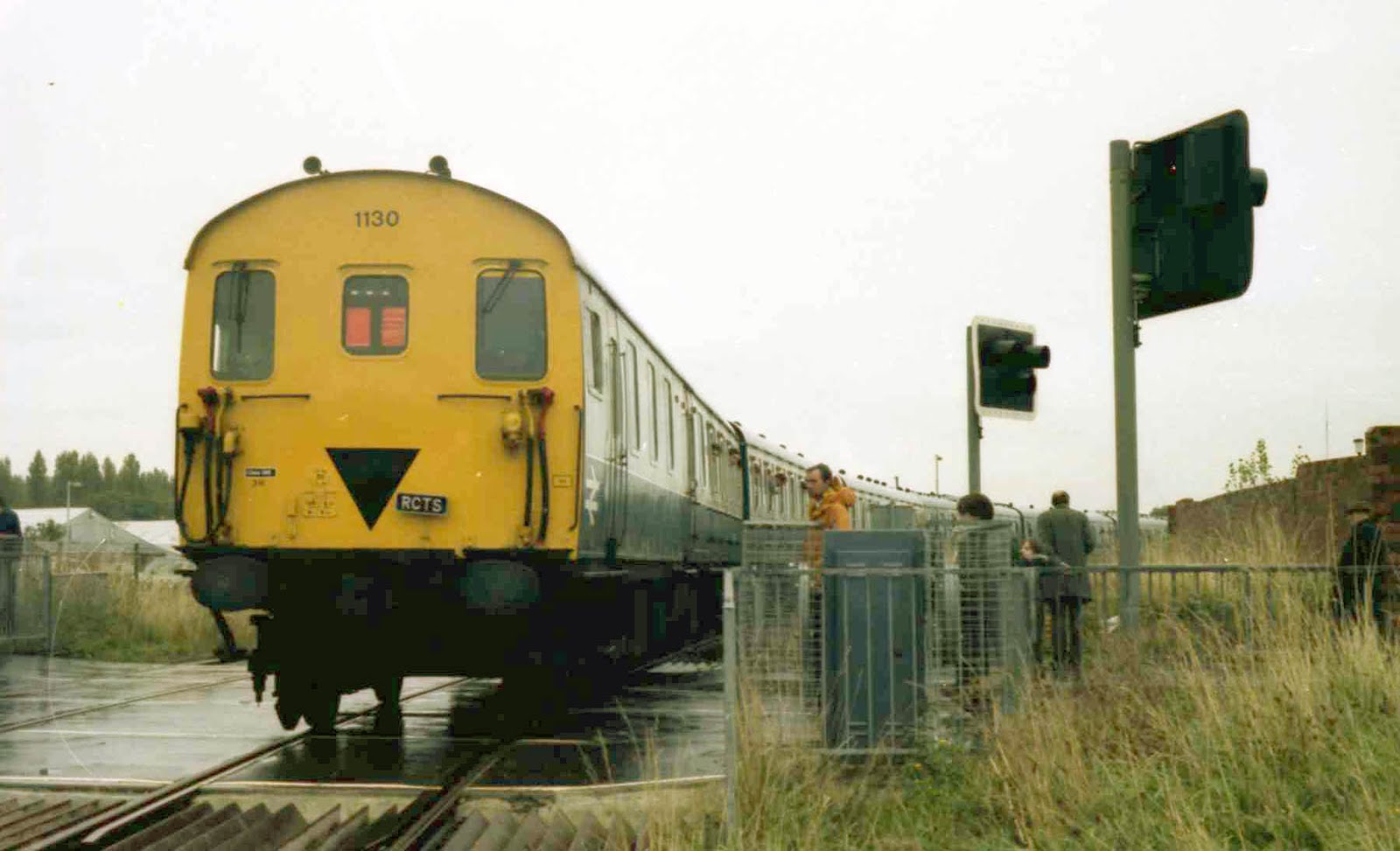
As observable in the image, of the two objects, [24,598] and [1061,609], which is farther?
[24,598]

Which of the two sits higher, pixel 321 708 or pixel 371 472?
pixel 371 472

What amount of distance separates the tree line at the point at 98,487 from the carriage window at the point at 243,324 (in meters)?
118

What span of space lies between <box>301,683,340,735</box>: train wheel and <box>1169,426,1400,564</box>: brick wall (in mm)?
7071

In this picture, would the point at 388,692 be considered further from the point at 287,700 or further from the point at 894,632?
the point at 894,632

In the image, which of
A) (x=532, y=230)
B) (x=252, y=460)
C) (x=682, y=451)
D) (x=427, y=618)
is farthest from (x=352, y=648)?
(x=682, y=451)

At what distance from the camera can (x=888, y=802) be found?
788 centimetres

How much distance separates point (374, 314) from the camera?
1059cm

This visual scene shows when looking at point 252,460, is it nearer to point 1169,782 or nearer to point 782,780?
point 782,780

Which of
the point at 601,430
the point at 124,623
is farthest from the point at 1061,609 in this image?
the point at 124,623

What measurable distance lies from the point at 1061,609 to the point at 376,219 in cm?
573

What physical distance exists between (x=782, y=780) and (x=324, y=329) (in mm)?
4614

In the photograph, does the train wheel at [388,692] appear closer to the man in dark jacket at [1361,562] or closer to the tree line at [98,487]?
the man in dark jacket at [1361,562]

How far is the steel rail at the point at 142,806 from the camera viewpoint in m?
7.48

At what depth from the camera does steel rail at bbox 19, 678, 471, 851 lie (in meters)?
7.48
